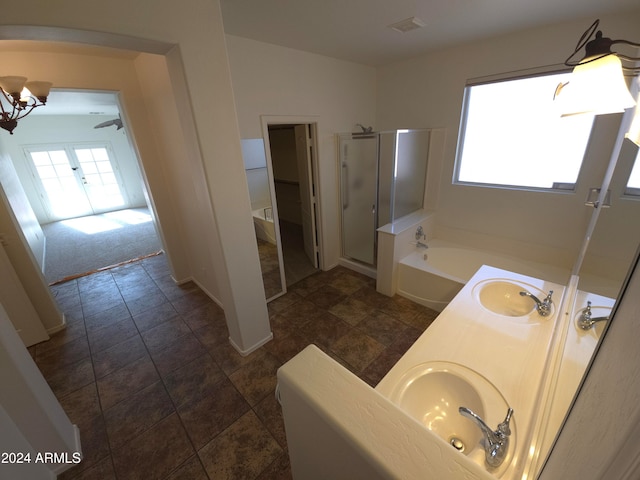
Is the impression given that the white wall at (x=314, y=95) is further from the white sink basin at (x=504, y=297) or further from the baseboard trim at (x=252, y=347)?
the white sink basin at (x=504, y=297)

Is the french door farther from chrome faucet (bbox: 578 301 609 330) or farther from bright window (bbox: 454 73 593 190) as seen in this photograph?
chrome faucet (bbox: 578 301 609 330)

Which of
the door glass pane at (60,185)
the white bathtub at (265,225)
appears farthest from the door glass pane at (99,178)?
the white bathtub at (265,225)

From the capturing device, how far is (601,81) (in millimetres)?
857

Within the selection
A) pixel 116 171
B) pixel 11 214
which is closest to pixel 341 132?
pixel 11 214

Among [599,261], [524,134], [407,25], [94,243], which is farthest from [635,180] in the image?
[94,243]

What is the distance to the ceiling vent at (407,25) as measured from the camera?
6.41 feet

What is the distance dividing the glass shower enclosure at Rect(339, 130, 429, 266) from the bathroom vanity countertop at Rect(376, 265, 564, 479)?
169 centimetres

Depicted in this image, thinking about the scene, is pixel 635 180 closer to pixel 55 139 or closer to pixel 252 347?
pixel 252 347

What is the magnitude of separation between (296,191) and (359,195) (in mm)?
1394

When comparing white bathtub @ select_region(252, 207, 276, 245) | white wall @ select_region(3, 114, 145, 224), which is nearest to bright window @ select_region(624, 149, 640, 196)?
white bathtub @ select_region(252, 207, 276, 245)

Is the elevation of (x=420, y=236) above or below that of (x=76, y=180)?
below

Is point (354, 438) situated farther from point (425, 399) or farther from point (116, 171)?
point (116, 171)

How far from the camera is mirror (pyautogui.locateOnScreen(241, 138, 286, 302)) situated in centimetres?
243

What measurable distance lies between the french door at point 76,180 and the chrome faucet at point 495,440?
9.36 metres
